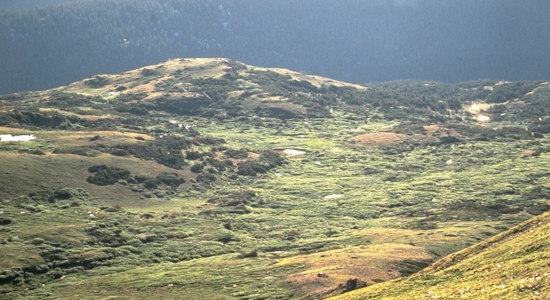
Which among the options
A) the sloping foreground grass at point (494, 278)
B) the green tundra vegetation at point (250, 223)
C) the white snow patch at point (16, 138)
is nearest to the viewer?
the sloping foreground grass at point (494, 278)

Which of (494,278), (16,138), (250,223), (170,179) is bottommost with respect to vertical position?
(494,278)

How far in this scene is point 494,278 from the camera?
46.0 metres

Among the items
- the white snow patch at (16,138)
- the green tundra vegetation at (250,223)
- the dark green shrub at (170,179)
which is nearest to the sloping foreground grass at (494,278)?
the green tundra vegetation at (250,223)

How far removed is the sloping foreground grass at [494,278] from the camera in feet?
132

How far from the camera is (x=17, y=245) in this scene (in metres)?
100

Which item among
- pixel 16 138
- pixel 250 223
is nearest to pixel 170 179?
pixel 250 223

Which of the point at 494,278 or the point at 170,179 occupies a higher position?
the point at 170,179

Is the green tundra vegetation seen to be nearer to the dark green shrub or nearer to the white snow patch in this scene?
the dark green shrub

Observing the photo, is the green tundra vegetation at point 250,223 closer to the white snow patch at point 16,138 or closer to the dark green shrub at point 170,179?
the dark green shrub at point 170,179

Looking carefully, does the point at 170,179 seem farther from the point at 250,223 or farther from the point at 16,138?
the point at 16,138

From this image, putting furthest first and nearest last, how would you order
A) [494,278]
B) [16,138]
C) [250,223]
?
[16,138], [250,223], [494,278]

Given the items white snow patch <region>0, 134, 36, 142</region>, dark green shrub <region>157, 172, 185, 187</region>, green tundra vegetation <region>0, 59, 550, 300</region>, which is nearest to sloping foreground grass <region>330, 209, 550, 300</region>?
green tundra vegetation <region>0, 59, 550, 300</region>

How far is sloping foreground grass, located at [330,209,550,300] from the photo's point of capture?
40156mm

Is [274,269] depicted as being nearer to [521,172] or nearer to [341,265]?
[341,265]
